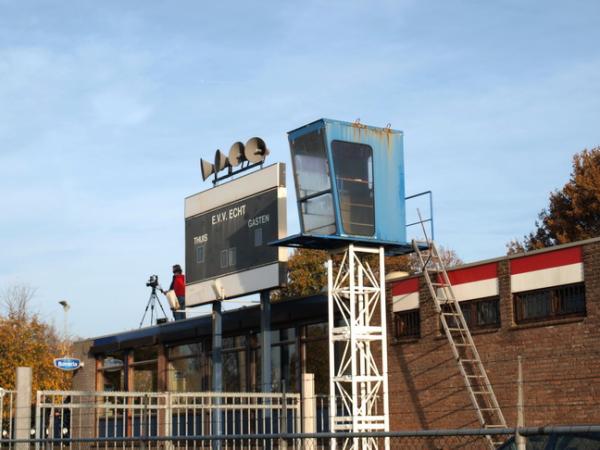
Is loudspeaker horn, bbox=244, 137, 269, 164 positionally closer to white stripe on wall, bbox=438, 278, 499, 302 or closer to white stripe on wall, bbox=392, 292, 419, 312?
white stripe on wall, bbox=392, 292, 419, 312

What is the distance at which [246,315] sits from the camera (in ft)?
98.5

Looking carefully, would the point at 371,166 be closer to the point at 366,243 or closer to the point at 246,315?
the point at 366,243

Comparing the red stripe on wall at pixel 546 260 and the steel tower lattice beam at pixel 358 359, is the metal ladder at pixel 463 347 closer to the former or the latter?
the steel tower lattice beam at pixel 358 359

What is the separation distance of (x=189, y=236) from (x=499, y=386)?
11032mm

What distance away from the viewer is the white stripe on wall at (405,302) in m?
25.7

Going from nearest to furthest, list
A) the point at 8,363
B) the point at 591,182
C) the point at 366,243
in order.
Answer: the point at 366,243 < the point at 8,363 < the point at 591,182

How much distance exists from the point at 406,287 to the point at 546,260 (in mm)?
4472

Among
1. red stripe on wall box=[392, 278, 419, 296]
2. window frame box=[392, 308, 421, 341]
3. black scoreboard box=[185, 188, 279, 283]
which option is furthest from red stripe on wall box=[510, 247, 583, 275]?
black scoreboard box=[185, 188, 279, 283]

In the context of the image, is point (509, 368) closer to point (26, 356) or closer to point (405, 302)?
point (405, 302)

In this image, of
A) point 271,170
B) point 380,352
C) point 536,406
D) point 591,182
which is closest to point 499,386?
point 536,406

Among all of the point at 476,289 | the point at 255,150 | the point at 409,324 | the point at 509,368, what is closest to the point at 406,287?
the point at 409,324

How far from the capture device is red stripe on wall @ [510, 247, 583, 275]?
22.0 meters

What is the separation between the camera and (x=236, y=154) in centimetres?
2922

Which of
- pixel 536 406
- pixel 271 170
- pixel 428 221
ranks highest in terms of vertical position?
pixel 271 170
